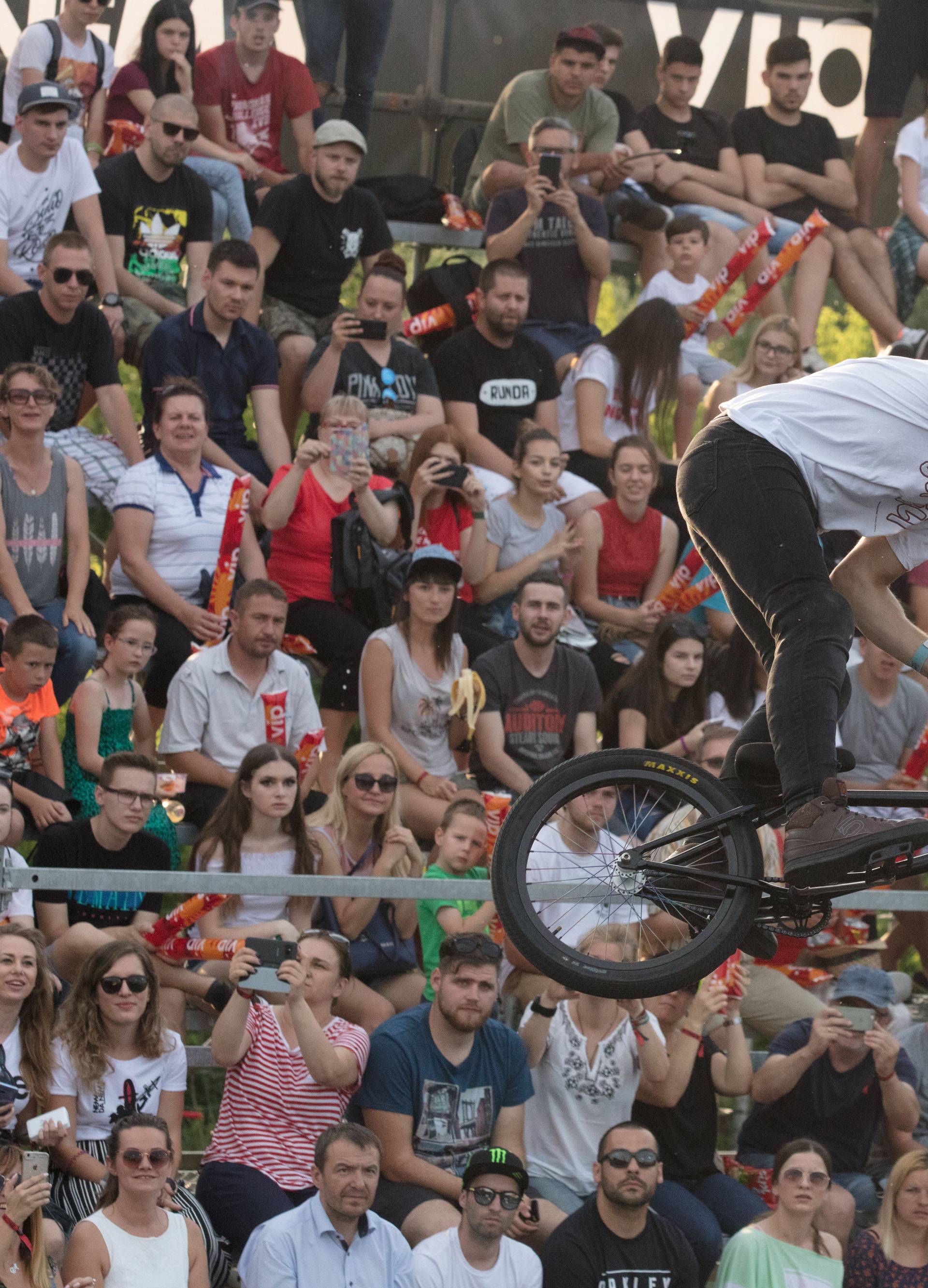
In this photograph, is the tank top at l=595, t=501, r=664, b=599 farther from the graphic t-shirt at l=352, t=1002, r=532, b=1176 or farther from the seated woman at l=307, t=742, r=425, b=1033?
the graphic t-shirt at l=352, t=1002, r=532, b=1176

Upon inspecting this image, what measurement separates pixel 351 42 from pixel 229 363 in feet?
11.0

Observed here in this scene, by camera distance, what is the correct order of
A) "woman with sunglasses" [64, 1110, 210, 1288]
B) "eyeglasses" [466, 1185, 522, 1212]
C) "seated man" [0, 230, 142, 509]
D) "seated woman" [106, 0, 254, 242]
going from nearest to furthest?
"woman with sunglasses" [64, 1110, 210, 1288] < "eyeglasses" [466, 1185, 522, 1212] < "seated man" [0, 230, 142, 509] < "seated woman" [106, 0, 254, 242]

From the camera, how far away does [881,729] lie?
773 cm

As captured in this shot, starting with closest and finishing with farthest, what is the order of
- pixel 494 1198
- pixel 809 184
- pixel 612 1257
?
pixel 494 1198, pixel 612 1257, pixel 809 184

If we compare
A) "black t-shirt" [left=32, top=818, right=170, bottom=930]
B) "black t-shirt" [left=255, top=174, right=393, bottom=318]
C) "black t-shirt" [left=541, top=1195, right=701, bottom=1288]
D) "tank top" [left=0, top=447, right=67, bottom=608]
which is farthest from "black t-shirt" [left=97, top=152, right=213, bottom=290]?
"black t-shirt" [left=541, top=1195, right=701, bottom=1288]

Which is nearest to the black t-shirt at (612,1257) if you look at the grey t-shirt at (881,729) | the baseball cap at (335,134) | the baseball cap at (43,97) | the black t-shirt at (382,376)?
the grey t-shirt at (881,729)

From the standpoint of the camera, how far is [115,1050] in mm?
5598

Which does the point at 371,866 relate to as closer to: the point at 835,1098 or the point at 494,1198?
the point at 494,1198

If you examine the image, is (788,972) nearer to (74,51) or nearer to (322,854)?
(322,854)

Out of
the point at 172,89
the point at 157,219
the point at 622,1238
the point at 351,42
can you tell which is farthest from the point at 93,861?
the point at 351,42

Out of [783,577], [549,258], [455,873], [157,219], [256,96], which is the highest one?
[783,577]

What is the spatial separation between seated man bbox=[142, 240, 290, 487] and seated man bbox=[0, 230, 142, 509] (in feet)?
0.76

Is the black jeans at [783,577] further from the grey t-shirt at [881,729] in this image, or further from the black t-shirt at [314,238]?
the black t-shirt at [314,238]

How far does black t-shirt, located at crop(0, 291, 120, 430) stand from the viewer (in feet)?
25.1
